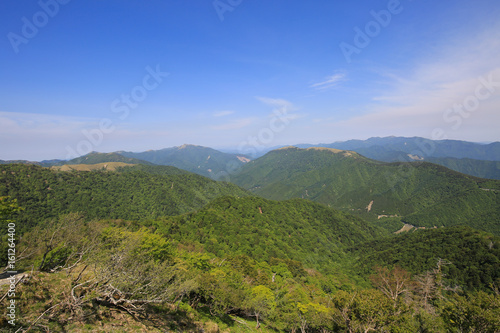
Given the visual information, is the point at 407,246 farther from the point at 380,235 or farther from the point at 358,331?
the point at 358,331

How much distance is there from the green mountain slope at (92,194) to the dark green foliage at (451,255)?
468 feet

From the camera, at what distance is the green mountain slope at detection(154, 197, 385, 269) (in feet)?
273

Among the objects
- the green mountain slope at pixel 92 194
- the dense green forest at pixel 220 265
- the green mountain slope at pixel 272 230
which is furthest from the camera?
the green mountain slope at pixel 92 194

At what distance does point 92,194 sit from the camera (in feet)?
480

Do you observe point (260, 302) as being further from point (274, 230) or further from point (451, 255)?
point (451, 255)

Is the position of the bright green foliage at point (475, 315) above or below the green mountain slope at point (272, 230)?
above

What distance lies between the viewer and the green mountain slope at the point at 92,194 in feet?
368

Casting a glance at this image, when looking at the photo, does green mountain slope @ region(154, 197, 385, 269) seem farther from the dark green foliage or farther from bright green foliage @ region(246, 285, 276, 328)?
bright green foliage @ region(246, 285, 276, 328)

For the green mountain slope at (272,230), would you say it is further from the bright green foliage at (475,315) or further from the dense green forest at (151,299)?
the bright green foliage at (475,315)

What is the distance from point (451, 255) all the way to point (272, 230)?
73.3 m

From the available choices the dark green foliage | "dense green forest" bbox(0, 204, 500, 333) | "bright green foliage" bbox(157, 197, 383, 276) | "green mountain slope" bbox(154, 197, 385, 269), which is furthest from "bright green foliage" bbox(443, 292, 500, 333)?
"green mountain slope" bbox(154, 197, 385, 269)

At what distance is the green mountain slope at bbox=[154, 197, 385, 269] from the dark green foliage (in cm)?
2401

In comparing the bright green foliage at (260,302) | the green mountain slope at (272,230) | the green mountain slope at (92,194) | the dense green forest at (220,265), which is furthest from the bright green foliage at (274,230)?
the green mountain slope at (92,194)

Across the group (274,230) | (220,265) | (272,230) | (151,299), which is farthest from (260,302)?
(274,230)
